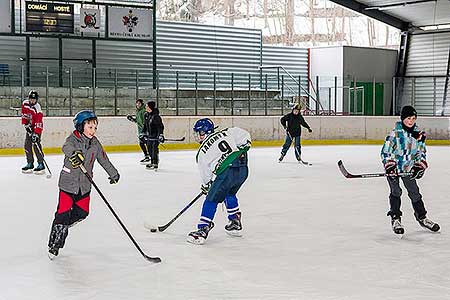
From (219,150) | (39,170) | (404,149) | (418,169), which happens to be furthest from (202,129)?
(39,170)

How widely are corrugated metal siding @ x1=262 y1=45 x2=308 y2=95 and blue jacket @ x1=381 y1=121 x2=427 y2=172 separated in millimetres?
20826

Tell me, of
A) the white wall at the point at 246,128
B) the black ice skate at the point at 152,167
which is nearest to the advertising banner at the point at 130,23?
the white wall at the point at 246,128

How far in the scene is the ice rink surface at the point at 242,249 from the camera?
465 cm

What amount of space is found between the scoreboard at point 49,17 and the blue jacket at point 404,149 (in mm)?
15326

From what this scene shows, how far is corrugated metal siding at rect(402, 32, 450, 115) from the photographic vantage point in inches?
1118

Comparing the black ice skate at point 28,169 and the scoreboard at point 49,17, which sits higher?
the scoreboard at point 49,17

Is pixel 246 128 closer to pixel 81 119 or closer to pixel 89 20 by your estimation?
pixel 89 20

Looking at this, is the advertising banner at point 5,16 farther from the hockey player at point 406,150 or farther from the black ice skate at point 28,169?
the hockey player at point 406,150

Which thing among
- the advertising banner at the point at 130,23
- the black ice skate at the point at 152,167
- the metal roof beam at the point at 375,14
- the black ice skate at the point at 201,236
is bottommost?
the black ice skate at the point at 152,167

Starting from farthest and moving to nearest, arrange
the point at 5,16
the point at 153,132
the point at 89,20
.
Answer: the point at 89,20, the point at 5,16, the point at 153,132

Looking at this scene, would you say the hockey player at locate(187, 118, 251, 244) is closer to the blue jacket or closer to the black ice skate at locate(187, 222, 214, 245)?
the black ice skate at locate(187, 222, 214, 245)

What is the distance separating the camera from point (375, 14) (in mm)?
27828

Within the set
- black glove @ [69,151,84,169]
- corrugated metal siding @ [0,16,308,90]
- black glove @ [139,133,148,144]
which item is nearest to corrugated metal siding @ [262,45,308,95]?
corrugated metal siding @ [0,16,308,90]

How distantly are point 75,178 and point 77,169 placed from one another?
0.21ft
